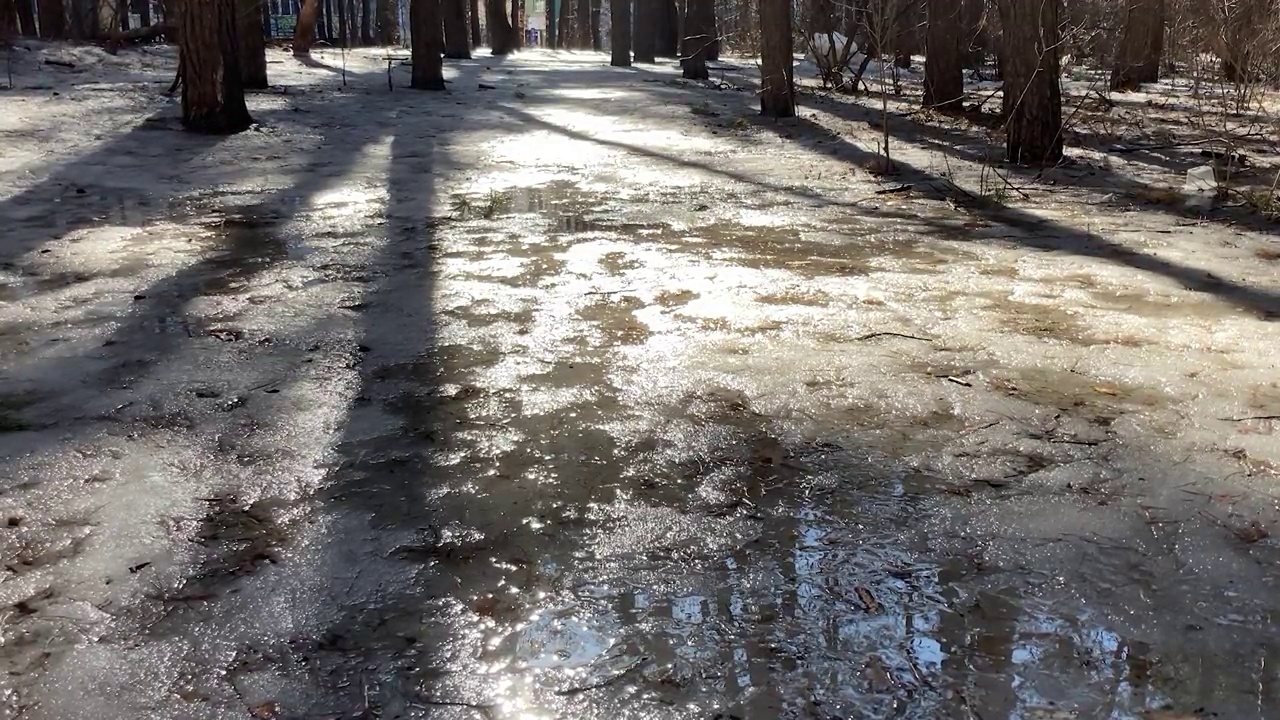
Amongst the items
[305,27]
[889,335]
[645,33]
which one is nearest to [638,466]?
[889,335]

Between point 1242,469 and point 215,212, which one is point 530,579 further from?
point 215,212

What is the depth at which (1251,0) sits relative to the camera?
8148 mm

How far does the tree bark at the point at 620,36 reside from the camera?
21734 mm

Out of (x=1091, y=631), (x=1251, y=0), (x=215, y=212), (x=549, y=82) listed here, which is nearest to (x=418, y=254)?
(x=215, y=212)

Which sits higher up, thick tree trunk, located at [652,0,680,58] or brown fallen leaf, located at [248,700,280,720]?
thick tree trunk, located at [652,0,680,58]

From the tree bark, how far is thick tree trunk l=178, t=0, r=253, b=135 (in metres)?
12.9

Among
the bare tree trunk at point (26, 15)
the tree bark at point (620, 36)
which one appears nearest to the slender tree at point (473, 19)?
the tree bark at point (620, 36)

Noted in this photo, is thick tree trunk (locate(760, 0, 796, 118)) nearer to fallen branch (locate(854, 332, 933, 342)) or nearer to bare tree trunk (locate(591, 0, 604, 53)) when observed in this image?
fallen branch (locate(854, 332, 933, 342))

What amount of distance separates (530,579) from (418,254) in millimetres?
3351

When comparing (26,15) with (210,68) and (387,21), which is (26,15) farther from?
(210,68)

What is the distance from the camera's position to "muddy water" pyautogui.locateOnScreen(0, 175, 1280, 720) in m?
1.93

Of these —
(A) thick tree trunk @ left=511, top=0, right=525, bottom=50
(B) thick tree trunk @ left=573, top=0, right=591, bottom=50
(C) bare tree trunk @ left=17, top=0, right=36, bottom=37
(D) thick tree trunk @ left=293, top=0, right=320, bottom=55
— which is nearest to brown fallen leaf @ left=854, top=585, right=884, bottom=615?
(D) thick tree trunk @ left=293, top=0, right=320, bottom=55

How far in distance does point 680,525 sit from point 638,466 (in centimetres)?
36

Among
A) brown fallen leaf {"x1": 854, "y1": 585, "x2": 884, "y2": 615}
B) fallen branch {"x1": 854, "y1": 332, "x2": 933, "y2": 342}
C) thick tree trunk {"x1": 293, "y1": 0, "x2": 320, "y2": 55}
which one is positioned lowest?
brown fallen leaf {"x1": 854, "y1": 585, "x2": 884, "y2": 615}
